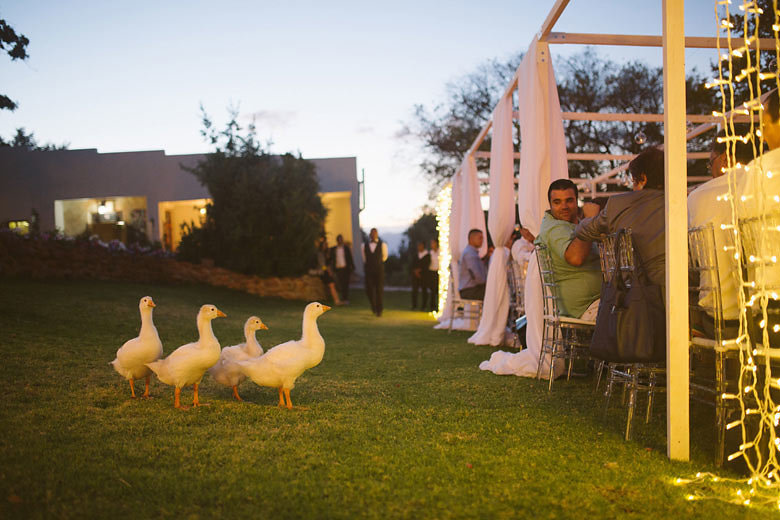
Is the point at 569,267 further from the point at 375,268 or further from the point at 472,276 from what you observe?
the point at 375,268

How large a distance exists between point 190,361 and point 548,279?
2.83m

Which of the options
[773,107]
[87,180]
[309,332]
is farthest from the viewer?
[87,180]

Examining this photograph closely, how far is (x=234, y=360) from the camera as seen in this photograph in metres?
4.02

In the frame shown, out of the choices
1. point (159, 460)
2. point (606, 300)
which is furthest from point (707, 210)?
point (159, 460)

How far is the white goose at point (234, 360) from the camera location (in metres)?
4.02

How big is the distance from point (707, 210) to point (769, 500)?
1392 millimetres

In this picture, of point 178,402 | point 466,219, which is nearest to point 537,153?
point 178,402

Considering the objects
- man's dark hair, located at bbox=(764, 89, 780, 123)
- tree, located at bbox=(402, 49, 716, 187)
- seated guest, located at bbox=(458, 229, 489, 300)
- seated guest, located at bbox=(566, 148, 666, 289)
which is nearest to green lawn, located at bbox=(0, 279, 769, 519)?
seated guest, located at bbox=(566, 148, 666, 289)

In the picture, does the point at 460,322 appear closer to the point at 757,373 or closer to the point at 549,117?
the point at 549,117

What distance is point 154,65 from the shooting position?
591 inches

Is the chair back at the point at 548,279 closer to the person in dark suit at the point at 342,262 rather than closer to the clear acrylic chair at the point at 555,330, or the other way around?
the clear acrylic chair at the point at 555,330

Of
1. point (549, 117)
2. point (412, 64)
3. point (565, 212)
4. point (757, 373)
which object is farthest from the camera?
point (412, 64)

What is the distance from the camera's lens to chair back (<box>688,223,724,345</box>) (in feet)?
9.04

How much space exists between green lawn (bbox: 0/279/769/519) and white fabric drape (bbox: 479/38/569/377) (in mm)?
810
